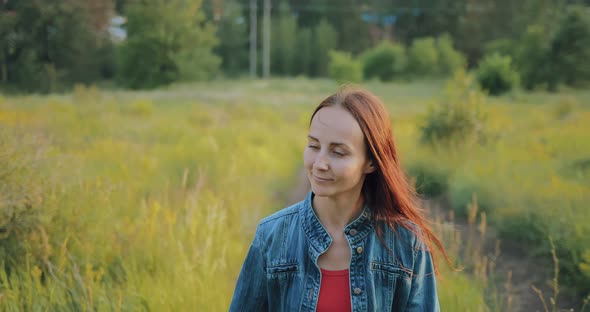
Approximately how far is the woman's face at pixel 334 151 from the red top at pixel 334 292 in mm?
257

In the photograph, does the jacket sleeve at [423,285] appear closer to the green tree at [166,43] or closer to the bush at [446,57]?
the green tree at [166,43]

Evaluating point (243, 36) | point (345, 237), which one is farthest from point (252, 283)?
point (243, 36)

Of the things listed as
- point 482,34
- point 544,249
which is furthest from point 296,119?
point 482,34

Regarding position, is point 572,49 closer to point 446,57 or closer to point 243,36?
point 446,57

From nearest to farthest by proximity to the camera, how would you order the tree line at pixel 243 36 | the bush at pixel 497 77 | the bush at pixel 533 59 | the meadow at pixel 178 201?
the meadow at pixel 178 201 → the tree line at pixel 243 36 → the bush at pixel 497 77 → the bush at pixel 533 59

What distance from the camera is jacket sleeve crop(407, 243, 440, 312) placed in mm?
1822

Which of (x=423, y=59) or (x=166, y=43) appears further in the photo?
(x=423, y=59)

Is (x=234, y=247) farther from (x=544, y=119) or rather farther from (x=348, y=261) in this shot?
(x=544, y=119)

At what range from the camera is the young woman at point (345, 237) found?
1717mm

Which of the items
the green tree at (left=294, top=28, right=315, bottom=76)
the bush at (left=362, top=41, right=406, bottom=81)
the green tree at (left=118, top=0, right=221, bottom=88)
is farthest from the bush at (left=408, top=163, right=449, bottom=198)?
the green tree at (left=294, top=28, right=315, bottom=76)

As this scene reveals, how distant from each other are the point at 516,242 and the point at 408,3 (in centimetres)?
5216

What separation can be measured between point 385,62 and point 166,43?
18062 millimetres

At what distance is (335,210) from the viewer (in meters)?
1.81

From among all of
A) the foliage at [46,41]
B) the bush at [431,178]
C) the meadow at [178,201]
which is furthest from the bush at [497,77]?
the bush at [431,178]
